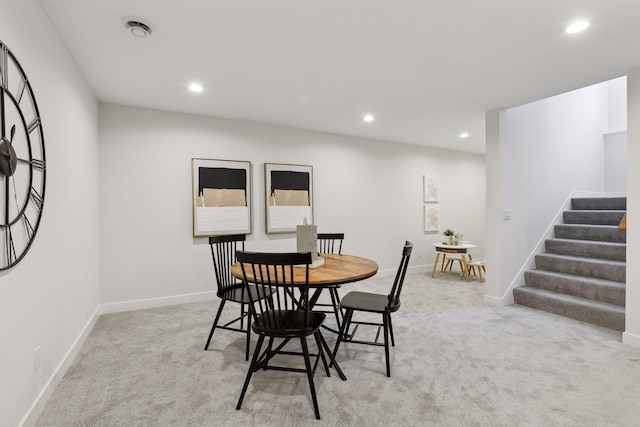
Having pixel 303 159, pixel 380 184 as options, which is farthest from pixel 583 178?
pixel 303 159

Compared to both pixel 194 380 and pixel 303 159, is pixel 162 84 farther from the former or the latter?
pixel 194 380

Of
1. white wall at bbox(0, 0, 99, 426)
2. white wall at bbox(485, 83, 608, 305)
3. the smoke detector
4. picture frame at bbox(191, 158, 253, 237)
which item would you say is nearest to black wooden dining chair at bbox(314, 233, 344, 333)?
picture frame at bbox(191, 158, 253, 237)

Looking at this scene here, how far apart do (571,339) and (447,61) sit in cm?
266

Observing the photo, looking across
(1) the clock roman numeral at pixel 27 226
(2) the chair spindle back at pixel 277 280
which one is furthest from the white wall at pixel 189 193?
(2) the chair spindle back at pixel 277 280

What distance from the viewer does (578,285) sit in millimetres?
3637

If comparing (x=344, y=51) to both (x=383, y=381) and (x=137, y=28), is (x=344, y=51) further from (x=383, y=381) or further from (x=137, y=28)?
(x=383, y=381)

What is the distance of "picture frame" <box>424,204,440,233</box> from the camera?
6113 mm

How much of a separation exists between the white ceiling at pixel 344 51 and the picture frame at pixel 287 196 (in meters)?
0.97

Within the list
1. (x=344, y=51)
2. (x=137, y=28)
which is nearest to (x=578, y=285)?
(x=344, y=51)

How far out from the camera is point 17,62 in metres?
1.60

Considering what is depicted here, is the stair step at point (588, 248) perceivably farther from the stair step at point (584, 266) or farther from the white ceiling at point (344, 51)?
the white ceiling at point (344, 51)

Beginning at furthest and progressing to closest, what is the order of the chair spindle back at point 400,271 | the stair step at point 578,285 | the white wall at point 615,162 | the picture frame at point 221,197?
the white wall at point 615,162 → the picture frame at point 221,197 → the stair step at point 578,285 → the chair spindle back at point 400,271

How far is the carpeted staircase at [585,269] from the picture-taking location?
335cm

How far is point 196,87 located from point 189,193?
137 centimetres
